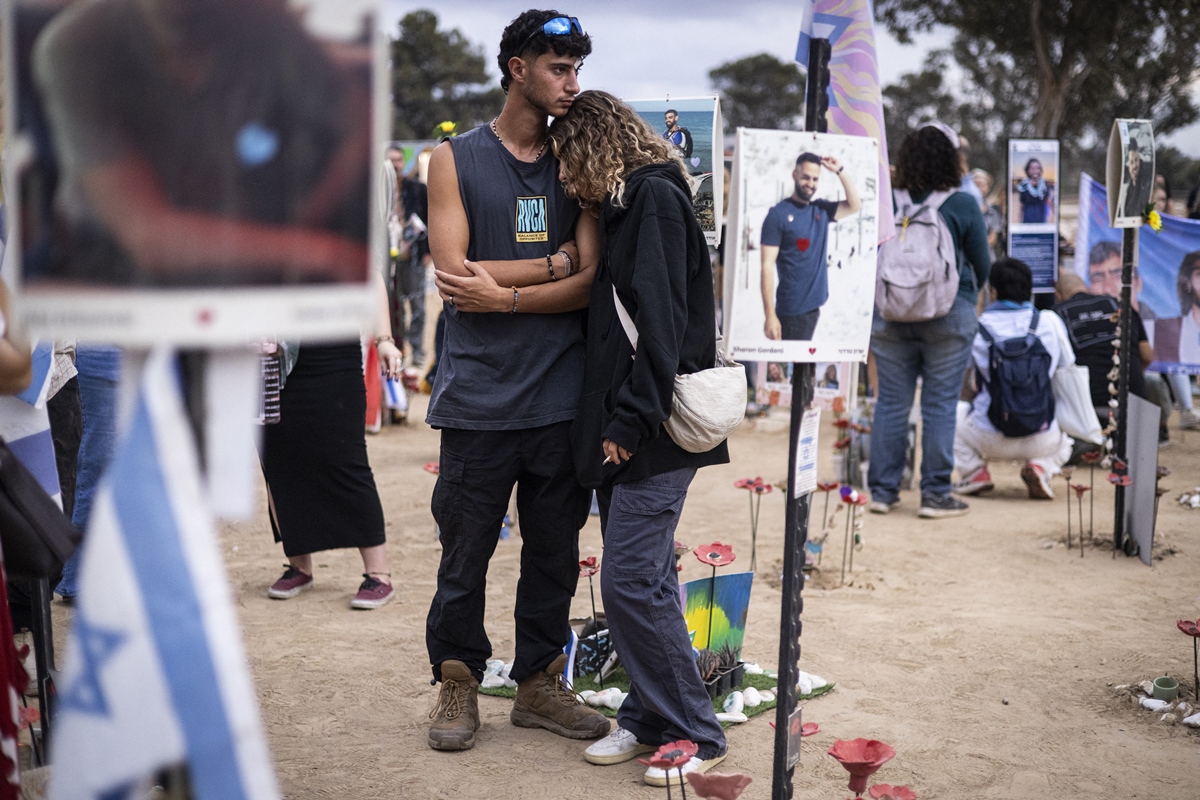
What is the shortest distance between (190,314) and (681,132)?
2.77 meters

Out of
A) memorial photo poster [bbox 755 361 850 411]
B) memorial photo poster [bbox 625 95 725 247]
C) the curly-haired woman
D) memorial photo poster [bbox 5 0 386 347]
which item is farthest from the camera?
memorial photo poster [bbox 755 361 850 411]

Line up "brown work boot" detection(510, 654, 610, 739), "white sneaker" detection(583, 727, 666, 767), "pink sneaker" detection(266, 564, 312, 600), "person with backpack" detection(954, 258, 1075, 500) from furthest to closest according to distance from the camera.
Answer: "person with backpack" detection(954, 258, 1075, 500) → "pink sneaker" detection(266, 564, 312, 600) → "brown work boot" detection(510, 654, 610, 739) → "white sneaker" detection(583, 727, 666, 767)

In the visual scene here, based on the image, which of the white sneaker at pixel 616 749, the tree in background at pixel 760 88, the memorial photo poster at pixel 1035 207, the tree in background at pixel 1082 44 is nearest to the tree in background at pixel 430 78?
the tree in background at pixel 760 88

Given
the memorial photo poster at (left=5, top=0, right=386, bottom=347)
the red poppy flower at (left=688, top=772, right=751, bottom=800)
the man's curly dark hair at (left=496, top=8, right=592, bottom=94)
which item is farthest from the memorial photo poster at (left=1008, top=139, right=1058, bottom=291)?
the memorial photo poster at (left=5, top=0, right=386, bottom=347)

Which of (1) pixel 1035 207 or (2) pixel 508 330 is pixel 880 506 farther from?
(2) pixel 508 330

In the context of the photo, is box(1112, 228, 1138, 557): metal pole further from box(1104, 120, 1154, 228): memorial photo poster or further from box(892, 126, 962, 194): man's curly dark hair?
box(892, 126, 962, 194): man's curly dark hair

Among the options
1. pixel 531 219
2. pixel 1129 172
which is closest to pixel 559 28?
pixel 531 219

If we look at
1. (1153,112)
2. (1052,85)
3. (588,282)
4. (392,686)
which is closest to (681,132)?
(588,282)

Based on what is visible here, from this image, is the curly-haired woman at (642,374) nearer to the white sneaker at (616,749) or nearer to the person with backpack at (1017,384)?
the white sneaker at (616,749)

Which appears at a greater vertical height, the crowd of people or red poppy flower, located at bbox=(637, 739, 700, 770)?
the crowd of people

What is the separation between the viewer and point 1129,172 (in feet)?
18.3

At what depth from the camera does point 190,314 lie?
1.21 m

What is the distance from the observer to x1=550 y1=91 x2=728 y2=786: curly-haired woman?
2969 millimetres

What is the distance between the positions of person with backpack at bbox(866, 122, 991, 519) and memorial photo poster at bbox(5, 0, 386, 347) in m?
5.42
